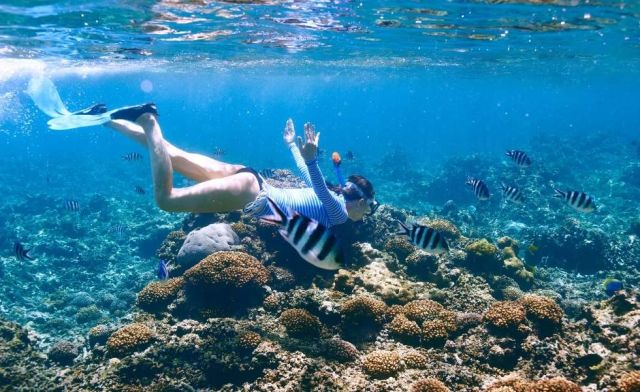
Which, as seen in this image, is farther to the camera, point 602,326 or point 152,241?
point 152,241

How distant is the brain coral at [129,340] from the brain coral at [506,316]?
5390 mm

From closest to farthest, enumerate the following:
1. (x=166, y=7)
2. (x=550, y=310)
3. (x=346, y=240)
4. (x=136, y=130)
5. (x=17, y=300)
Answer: (x=550, y=310) → (x=136, y=130) → (x=346, y=240) → (x=17, y=300) → (x=166, y=7)

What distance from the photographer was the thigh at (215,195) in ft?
19.8

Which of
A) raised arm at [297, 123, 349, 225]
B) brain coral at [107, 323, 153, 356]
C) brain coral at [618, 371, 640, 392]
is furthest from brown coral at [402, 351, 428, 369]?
brain coral at [107, 323, 153, 356]

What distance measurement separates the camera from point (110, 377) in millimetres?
5836

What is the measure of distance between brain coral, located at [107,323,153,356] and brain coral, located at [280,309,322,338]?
2206mm

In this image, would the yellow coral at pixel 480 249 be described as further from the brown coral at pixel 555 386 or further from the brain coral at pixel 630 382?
the brain coral at pixel 630 382

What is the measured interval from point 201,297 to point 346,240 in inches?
138

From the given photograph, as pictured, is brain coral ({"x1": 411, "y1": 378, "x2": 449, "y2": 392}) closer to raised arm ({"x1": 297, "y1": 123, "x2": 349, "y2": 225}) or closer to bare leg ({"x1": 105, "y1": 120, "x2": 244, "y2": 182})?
raised arm ({"x1": 297, "y1": 123, "x2": 349, "y2": 225})

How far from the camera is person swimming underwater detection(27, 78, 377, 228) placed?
5746 mm

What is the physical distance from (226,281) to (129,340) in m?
1.77

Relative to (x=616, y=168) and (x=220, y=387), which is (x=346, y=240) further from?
(x=616, y=168)

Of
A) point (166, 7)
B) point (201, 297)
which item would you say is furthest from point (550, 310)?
point (166, 7)

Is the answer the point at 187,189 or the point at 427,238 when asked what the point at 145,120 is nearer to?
the point at 187,189
